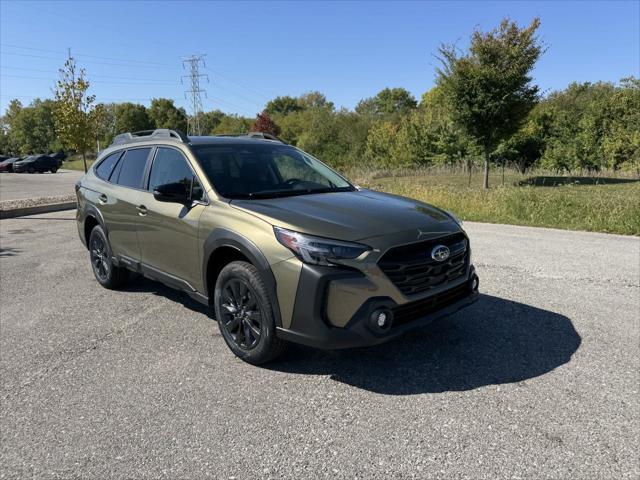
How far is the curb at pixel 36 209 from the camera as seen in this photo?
40.5ft

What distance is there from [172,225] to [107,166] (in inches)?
81.5

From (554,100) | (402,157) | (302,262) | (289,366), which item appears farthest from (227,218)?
(554,100)

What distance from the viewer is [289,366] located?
3658 millimetres

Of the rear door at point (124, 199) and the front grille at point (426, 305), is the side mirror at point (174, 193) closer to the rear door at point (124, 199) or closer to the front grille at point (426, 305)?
the rear door at point (124, 199)

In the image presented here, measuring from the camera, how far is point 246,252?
11.1ft

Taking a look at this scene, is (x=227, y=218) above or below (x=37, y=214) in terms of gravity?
above

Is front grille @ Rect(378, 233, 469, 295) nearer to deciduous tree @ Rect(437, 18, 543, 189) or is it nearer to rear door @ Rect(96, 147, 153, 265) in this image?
rear door @ Rect(96, 147, 153, 265)

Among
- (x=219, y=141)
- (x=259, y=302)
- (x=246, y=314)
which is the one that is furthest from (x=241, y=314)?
(x=219, y=141)

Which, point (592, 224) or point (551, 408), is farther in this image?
point (592, 224)

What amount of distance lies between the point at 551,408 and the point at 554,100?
54434 millimetres

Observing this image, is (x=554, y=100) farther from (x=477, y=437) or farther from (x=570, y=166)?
(x=477, y=437)

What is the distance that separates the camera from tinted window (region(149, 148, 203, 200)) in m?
4.07

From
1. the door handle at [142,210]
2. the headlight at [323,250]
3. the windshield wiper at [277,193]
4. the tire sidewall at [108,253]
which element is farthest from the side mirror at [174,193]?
the tire sidewall at [108,253]

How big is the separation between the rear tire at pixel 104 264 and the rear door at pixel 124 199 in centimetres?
24
